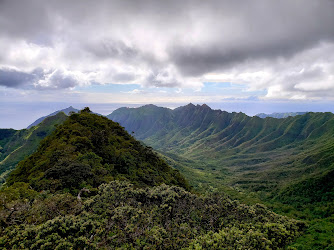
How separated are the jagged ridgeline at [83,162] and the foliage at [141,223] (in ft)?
43.0

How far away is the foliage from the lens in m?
23.5

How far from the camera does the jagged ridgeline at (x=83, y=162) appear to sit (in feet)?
162

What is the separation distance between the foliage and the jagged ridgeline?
13.1 metres

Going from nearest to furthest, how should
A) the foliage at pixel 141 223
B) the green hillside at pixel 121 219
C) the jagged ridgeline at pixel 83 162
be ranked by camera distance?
the foliage at pixel 141 223
the green hillside at pixel 121 219
the jagged ridgeline at pixel 83 162

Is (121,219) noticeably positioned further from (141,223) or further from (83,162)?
(83,162)

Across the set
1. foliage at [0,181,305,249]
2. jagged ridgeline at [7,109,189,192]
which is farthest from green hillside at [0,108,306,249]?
jagged ridgeline at [7,109,189,192]

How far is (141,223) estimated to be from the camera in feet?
99.9

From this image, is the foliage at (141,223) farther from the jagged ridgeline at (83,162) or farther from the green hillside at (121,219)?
the jagged ridgeline at (83,162)

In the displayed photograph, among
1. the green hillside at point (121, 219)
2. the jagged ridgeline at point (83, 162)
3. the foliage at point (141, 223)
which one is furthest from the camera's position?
the jagged ridgeline at point (83, 162)

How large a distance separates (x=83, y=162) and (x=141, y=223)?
3552 centimetres

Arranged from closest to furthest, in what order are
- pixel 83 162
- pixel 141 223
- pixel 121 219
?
1. pixel 121 219
2. pixel 141 223
3. pixel 83 162

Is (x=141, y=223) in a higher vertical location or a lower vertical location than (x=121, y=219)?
lower

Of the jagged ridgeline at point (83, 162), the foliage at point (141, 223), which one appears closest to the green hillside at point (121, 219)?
the foliage at point (141, 223)

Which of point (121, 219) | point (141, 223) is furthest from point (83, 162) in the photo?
point (141, 223)
